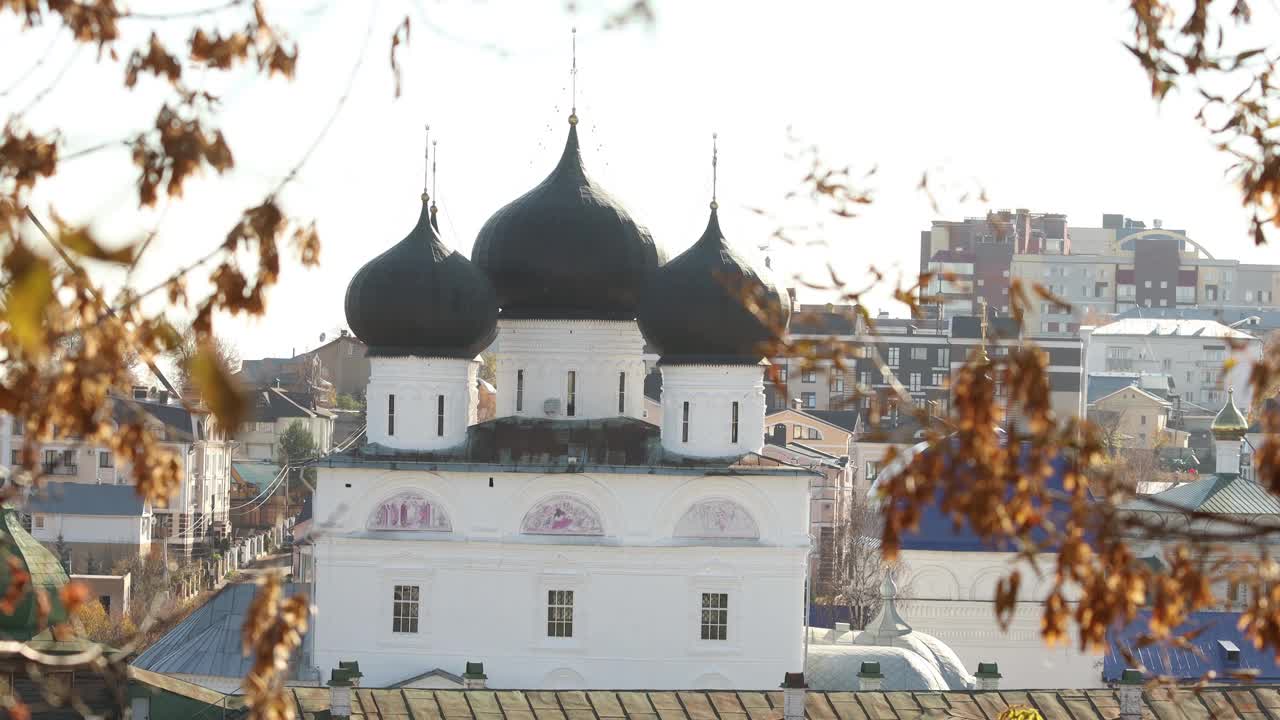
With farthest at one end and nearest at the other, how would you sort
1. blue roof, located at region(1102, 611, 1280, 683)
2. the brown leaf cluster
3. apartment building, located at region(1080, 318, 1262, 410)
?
apartment building, located at region(1080, 318, 1262, 410) → blue roof, located at region(1102, 611, 1280, 683) → the brown leaf cluster

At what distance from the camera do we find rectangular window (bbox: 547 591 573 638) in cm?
2767

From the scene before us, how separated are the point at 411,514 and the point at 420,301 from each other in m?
2.58

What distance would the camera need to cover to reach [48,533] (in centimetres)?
4925

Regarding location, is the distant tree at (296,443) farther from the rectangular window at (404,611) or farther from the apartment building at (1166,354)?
the apartment building at (1166,354)

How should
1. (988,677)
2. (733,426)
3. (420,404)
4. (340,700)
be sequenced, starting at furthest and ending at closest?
(420,404) → (733,426) → (988,677) → (340,700)

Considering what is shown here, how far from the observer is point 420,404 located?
2864 centimetres

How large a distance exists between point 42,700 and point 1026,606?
18.3m

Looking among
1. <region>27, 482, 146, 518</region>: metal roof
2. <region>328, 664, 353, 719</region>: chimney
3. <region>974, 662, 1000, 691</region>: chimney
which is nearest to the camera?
<region>328, 664, 353, 719</region>: chimney

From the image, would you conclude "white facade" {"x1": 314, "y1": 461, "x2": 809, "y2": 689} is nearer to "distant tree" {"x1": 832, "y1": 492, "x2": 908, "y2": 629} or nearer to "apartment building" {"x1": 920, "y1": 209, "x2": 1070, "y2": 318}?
"distant tree" {"x1": 832, "y1": 492, "x2": 908, "y2": 629}

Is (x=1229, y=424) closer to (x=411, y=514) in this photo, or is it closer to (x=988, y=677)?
(x=411, y=514)

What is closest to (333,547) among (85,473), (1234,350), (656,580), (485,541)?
(485,541)

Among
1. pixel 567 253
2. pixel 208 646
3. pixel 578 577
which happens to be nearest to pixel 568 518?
pixel 578 577

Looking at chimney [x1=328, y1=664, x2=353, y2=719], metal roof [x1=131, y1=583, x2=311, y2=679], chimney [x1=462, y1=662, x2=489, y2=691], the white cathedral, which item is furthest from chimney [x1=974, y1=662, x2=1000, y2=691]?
chimney [x1=328, y1=664, x2=353, y2=719]

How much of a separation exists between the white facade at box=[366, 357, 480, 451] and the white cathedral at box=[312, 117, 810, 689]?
0.03 m
